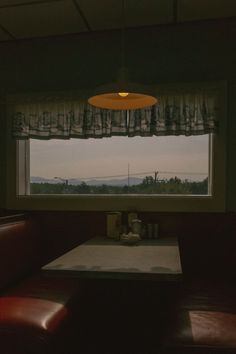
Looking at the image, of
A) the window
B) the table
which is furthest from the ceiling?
the table

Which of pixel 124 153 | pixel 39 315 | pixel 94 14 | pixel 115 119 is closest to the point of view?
pixel 39 315

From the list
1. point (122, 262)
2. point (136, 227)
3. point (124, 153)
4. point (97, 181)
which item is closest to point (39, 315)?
point (122, 262)

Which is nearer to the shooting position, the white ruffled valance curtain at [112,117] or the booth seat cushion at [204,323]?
the booth seat cushion at [204,323]

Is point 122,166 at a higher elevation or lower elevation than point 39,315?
higher

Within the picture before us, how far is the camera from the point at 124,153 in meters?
3.10

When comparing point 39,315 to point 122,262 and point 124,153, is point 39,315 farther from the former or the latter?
point 124,153

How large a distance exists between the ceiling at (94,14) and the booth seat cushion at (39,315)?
7.26 feet

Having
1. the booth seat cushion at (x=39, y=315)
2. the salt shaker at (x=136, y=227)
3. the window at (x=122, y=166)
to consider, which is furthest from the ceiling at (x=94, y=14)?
the booth seat cushion at (x=39, y=315)

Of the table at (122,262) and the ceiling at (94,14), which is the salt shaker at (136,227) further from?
the ceiling at (94,14)

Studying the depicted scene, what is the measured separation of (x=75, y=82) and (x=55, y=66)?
0.27m

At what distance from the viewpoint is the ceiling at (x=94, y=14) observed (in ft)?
8.44

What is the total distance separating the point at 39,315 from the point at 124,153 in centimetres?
175

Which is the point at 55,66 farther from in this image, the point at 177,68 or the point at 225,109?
the point at 225,109

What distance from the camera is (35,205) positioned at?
3.16 metres
